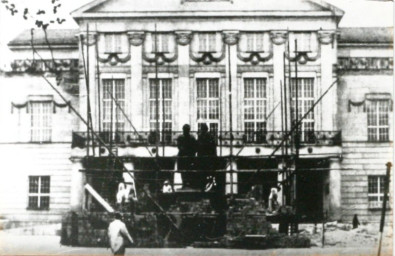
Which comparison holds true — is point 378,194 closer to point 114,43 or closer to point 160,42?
point 160,42

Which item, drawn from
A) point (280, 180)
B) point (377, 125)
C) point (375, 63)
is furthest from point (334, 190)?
point (375, 63)

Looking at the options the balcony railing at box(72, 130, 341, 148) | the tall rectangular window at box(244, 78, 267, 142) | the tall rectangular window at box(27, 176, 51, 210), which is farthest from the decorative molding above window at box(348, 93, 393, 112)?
the tall rectangular window at box(27, 176, 51, 210)

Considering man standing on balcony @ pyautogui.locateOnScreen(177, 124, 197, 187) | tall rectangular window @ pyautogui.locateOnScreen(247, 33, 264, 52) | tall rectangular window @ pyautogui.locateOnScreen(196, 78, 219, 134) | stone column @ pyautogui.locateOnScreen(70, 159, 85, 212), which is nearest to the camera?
stone column @ pyautogui.locateOnScreen(70, 159, 85, 212)

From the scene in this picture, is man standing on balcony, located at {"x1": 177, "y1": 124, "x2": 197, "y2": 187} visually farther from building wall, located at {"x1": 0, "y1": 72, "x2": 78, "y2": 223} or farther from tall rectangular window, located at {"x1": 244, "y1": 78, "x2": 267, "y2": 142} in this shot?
building wall, located at {"x1": 0, "y1": 72, "x2": 78, "y2": 223}

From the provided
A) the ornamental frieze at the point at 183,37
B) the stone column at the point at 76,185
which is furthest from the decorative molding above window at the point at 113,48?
the stone column at the point at 76,185

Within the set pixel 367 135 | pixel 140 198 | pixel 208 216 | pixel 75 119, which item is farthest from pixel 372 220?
pixel 75 119

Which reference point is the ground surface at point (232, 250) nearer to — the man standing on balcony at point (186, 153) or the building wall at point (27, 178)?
the building wall at point (27, 178)
